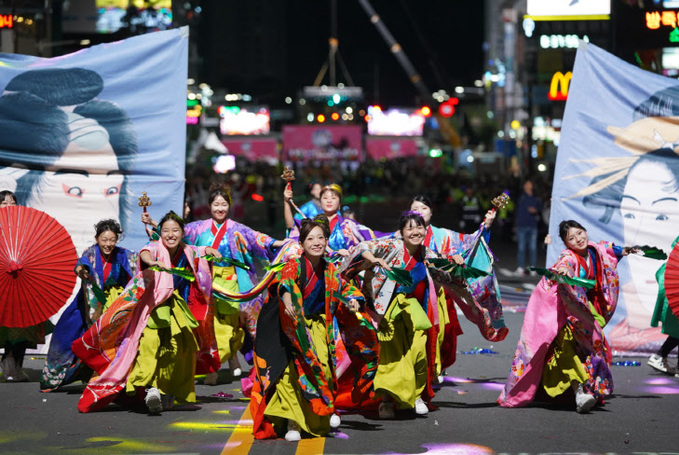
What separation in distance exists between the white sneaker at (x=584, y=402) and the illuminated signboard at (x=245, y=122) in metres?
92.6

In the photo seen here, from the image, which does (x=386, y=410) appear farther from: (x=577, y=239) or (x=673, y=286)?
(x=673, y=286)

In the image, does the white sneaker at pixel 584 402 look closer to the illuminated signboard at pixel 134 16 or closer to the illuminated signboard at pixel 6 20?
the illuminated signboard at pixel 6 20

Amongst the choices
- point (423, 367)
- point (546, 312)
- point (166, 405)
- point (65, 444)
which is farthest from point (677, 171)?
point (65, 444)

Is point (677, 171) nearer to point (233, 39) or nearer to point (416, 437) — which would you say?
point (416, 437)

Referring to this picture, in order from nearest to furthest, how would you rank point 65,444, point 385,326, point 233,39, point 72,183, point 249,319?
point 65,444 → point 385,326 → point 249,319 → point 72,183 → point 233,39

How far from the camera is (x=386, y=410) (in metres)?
8.02

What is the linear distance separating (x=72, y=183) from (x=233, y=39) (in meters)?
147

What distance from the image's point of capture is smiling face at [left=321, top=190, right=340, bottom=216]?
975 cm

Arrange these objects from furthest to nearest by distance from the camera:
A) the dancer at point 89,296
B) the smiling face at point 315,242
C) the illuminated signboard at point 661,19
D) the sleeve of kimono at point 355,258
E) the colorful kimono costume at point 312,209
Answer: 1. the illuminated signboard at point 661,19
2. the colorful kimono costume at point 312,209
3. the dancer at point 89,296
4. the sleeve of kimono at point 355,258
5. the smiling face at point 315,242

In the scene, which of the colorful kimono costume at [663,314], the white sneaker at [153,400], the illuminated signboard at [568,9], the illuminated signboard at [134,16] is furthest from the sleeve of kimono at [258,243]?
the illuminated signboard at [134,16]

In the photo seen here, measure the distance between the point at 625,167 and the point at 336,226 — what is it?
286 centimetres

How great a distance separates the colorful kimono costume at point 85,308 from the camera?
891 centimetres

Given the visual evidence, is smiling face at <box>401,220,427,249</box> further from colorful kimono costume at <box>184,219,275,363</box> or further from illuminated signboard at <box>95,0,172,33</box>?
illuminated signboard at <box>95,0,172,33</box>

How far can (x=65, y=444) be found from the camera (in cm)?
705
